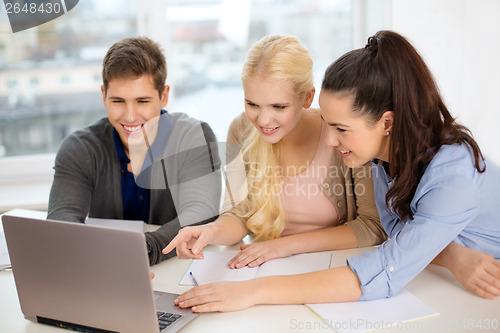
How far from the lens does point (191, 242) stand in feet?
4.29

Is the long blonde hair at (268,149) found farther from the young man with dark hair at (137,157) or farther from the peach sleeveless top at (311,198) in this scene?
the young man with dark hair at (137,157)

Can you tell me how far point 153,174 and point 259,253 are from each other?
55 cm

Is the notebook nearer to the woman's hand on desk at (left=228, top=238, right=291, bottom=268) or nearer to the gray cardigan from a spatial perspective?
the woman's hand on desk at (left=228, top=238, right=291, bottom=268)

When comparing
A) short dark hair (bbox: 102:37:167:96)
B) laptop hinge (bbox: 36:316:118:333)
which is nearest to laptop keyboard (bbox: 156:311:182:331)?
laptop hinge (bbox: 36:316:118:333)

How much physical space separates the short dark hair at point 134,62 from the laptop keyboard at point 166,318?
0.81 meters

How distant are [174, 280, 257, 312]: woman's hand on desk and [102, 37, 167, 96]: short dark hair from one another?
0.77 meters

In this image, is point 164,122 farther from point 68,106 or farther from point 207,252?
point 68,106

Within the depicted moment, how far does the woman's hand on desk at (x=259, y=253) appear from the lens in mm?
1291

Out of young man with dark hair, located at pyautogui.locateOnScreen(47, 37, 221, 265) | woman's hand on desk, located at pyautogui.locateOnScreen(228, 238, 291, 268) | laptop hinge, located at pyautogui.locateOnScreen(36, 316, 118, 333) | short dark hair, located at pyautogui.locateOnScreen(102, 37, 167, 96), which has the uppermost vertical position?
short dark hair, located at pyautogui.locateOnScreen(102, 37, 167, 96)

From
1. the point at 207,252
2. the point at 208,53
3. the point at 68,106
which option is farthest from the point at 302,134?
the point at 68,106

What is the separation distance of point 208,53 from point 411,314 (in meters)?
1.79

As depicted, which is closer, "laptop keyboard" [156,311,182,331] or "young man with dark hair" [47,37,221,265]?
"laptop keyboard" [156,311,182,331]

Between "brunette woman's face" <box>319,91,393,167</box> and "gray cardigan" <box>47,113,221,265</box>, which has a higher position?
"brunette woman's face" <box>319,91,393,167</box>

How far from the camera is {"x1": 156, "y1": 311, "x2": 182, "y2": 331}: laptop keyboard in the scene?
3.30 feet
